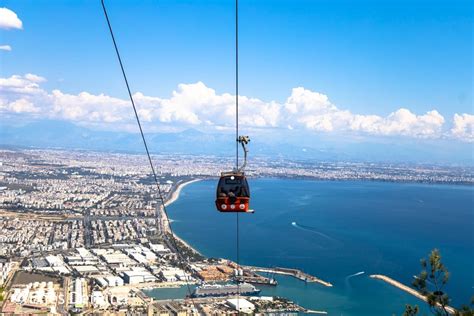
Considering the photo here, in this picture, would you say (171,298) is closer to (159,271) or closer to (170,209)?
(159,271)

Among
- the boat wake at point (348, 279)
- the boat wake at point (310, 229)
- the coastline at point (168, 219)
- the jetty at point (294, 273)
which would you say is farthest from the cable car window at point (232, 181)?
the boat wake at point (310, 229)

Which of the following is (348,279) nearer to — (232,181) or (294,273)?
(294,273)

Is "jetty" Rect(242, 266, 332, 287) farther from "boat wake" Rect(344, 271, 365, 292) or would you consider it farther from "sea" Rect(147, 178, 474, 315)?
"boat wake" Rect(344, 271, 365, 292)

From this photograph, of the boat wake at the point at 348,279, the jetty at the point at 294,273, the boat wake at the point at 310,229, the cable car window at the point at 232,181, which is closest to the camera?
the cable car window at the point at 232,181

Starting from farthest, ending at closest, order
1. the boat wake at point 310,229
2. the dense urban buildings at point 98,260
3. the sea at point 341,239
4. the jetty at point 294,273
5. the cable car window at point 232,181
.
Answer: the boat wake at point 310,229
the jetty at point 294,273
the sea at point 341,239
the dense urban buildings at point 98,260
the cable car window at point 232,181

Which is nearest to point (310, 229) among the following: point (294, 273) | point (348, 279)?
point (294, 273)

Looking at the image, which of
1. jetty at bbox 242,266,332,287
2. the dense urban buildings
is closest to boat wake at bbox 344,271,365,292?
jetty at bbox 242,266,332,287

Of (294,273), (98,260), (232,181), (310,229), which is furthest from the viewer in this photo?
(310,229)

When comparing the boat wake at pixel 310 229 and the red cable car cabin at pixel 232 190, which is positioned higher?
the red cable car cabin at pixel 232 190

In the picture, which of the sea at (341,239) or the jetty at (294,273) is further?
the jetty at (294,273)

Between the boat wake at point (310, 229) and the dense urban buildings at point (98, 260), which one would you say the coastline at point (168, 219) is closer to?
the dense urban buildings at point (98, 260)
